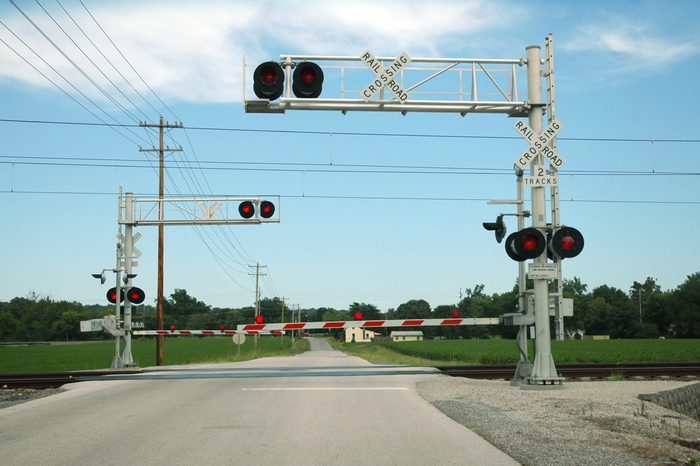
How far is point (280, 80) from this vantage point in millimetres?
17344

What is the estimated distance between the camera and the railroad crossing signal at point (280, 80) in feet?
56.5

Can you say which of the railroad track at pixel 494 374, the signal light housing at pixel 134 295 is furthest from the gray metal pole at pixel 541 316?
the signal light housing at pixel 134 295

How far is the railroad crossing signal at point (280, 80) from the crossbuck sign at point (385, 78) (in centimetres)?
110

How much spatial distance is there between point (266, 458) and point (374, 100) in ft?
34.4

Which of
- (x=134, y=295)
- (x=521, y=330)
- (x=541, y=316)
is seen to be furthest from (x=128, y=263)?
(x=541, y=316)

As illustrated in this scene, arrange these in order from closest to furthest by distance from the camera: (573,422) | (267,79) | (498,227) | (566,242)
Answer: (573,422)
(566,242)
(267,79)
(498,227)

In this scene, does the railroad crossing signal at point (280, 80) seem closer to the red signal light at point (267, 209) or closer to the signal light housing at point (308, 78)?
the signal light housing at point (308, 78)

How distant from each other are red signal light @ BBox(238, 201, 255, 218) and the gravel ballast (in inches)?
469

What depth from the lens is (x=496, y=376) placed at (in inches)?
841

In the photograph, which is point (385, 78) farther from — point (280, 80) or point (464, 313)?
point (464, 313)

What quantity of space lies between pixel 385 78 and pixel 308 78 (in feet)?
5.71

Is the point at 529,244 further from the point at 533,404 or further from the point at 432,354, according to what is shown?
the point at 432,354

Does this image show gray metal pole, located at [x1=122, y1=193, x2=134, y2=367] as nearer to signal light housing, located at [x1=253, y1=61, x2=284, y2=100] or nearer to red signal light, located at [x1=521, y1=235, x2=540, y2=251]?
signal light housing, located at [x1=253, y1=61, x2=284, y2=100]

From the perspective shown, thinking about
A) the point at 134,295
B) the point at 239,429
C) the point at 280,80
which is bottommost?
the point at 239,429
